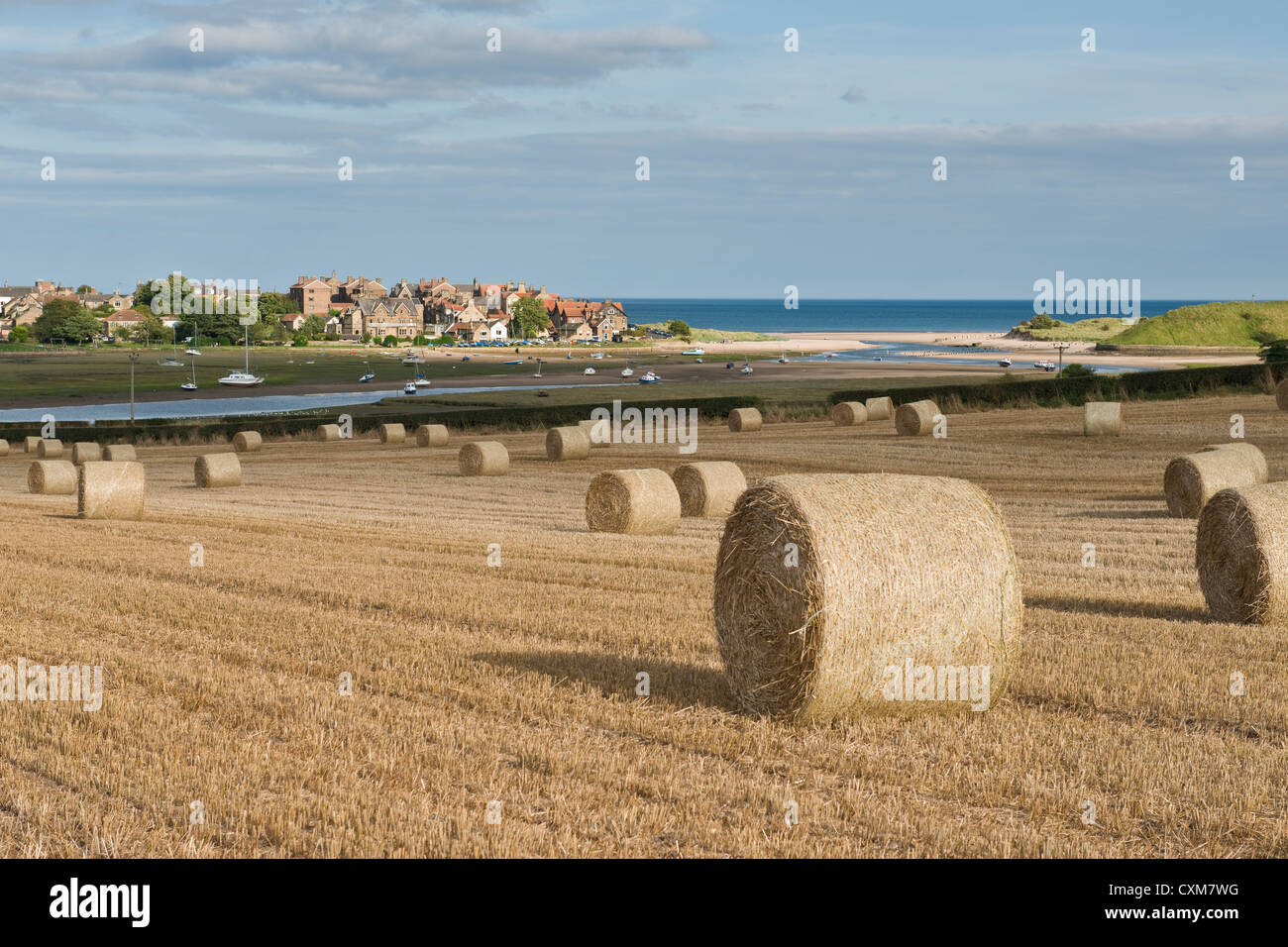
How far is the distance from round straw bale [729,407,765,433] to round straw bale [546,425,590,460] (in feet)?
37.3

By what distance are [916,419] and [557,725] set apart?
126 ft

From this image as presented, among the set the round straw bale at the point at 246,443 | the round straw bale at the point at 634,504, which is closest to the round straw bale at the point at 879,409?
the round straw bale at the point at 246,443

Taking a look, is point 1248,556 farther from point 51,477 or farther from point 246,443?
point 246,443

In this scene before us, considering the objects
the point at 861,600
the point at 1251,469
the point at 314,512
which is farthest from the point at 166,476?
the point at 861,600

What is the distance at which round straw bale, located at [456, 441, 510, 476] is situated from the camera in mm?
40375

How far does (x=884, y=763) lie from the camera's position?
31.9ft

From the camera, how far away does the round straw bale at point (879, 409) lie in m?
56.5

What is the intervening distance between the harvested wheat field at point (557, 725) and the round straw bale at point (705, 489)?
6556mm

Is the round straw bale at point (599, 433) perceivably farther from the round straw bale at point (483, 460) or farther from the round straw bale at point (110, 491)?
the round straw bale at point (110, 491)

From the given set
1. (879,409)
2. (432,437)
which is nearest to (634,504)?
(432,437)

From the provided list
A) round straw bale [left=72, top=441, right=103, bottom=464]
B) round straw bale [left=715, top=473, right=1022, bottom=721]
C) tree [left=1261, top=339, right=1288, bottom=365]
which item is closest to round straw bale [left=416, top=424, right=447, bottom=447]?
round straw bale [left=72, top=441, right=103, bottom=464]

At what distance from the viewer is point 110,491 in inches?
1126

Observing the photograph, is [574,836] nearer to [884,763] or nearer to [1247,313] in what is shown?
[884,763]

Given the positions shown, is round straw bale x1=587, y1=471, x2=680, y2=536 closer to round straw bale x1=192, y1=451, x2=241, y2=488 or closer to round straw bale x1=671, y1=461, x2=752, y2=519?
round straw bale x1=671, y1=461, x2=752, y2=519
